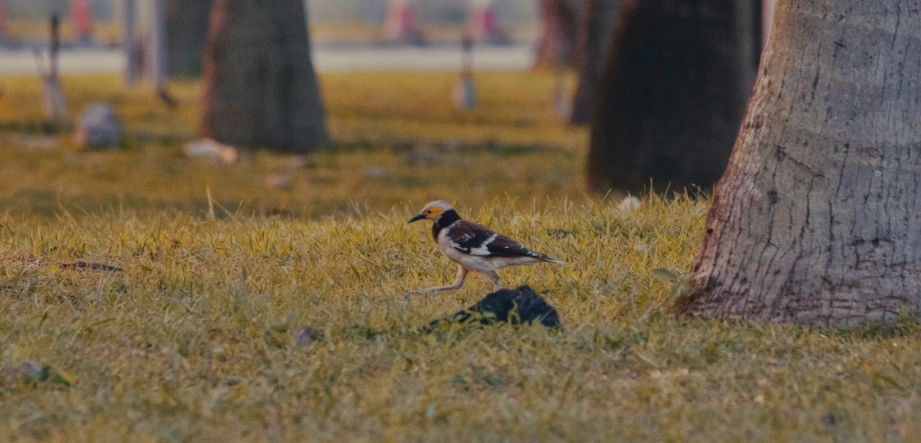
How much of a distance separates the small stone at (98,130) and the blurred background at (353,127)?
0.08 feet

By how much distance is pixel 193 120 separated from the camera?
59.1ft

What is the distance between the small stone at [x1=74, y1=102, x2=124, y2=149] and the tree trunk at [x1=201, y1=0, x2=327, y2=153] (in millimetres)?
1076

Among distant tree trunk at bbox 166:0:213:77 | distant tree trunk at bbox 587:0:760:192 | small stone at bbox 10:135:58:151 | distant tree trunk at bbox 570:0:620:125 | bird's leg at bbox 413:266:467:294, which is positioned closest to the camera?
bird's leg at bbox 413:266:467:294

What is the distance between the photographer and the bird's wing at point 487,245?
6.13 meters

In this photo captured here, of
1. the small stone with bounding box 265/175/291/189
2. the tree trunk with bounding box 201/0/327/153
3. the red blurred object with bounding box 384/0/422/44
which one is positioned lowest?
the red blurred object with bounding box 384/0/422/44

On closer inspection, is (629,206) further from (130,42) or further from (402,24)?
(402,24)

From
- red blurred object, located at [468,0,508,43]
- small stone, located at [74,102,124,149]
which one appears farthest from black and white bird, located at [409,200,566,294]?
red blurred object, located at [468,0,508,43]

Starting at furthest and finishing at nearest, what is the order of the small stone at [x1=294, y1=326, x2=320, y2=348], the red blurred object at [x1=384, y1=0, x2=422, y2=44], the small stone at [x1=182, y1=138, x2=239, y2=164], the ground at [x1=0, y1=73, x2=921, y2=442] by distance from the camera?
the red blurred object at [x1=384, y1=0, x2=422, y2=44] < the small stone at [x1=182, y1=138, x2=239, y2=164] < the small stone at [x1=294, y1=326, x2=320, y2=348] < the ground at [x1=0, y1=73, x2=921, y2=442]

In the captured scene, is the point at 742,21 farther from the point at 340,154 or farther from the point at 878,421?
the point at 878,421

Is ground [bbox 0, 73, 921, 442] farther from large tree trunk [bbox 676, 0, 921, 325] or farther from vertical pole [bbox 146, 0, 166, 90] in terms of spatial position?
vertical pole [bbox 146, 0, 166, 90]

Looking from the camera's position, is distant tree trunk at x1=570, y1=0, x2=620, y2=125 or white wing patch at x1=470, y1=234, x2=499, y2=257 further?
distant tree trunk at x1=570, y1=0, x2=620, y2=125

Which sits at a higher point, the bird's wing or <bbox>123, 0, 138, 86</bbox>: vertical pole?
the bird's wing

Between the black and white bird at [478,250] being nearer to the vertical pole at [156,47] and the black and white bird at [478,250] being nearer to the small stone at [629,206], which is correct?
the small stone at [629,206]

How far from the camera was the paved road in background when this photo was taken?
29.6m
